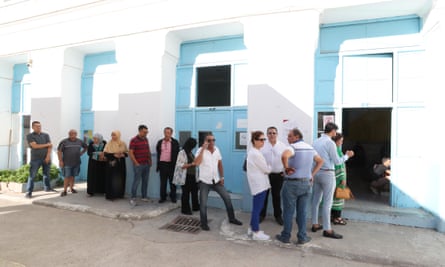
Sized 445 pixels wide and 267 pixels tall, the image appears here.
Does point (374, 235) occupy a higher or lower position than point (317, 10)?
lower

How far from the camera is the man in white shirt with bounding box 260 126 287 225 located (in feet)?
14.5

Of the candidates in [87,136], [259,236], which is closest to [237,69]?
[259,236]

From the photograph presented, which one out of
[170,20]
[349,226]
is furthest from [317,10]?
[349,226]

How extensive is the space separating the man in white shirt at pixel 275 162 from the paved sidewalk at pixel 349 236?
0.94ft

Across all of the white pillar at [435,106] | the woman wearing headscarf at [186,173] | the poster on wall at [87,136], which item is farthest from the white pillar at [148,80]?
the white pillar at [435,106]

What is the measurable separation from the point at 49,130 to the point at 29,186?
183 cm

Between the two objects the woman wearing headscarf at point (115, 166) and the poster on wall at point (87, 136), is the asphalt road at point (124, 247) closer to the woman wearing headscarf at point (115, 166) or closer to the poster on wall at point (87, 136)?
the woman wearing headscarf at point (115, 166)

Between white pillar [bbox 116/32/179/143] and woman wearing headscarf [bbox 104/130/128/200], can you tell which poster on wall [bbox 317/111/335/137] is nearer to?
white pillar [bbox 116/32/179/143]

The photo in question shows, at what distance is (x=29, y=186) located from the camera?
6.19m

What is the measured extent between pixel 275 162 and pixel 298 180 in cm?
92

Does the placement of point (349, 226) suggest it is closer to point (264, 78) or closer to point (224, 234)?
point (224, 234)

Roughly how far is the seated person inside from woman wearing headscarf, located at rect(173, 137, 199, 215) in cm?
405

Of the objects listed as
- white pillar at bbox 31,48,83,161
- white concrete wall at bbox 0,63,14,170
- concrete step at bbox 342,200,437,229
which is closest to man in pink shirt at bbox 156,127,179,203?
concrete step at bbox 342,200,437,229

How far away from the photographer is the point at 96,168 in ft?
19.9
